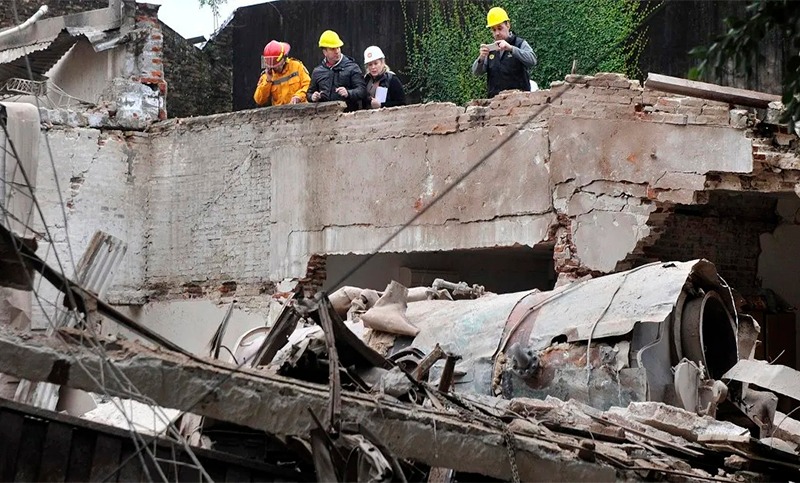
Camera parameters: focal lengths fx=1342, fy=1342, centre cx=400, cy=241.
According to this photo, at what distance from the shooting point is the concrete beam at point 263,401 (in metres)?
5.23

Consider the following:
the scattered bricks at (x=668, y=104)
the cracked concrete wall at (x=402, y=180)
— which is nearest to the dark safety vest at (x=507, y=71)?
the cracked concrete wall at (x=402, y=180)

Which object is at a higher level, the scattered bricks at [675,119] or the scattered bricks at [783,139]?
the scattered bricks at [675,119]

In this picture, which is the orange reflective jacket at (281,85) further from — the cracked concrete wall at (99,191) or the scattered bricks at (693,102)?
the scattered bricks at (693,102)

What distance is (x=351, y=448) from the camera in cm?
536

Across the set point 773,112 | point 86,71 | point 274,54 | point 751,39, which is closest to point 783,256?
point 773,112

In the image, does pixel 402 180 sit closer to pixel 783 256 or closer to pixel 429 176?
pixel 429 176

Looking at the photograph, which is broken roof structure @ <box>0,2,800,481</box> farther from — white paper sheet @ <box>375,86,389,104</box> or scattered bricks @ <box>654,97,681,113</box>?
white paper sheet @ <box>375,86,389,104</box>

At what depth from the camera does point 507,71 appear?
13172 millimetres

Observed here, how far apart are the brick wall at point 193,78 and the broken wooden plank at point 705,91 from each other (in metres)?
8.44

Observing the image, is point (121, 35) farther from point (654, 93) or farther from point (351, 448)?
point (351, 448)

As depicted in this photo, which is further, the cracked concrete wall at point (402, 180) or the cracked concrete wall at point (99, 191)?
the cracked concrete wall at point (99, 191)

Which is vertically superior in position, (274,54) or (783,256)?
(274,54)

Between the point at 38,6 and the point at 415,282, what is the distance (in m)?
7.45

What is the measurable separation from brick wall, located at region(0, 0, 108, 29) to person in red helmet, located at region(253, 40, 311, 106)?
4672mm
